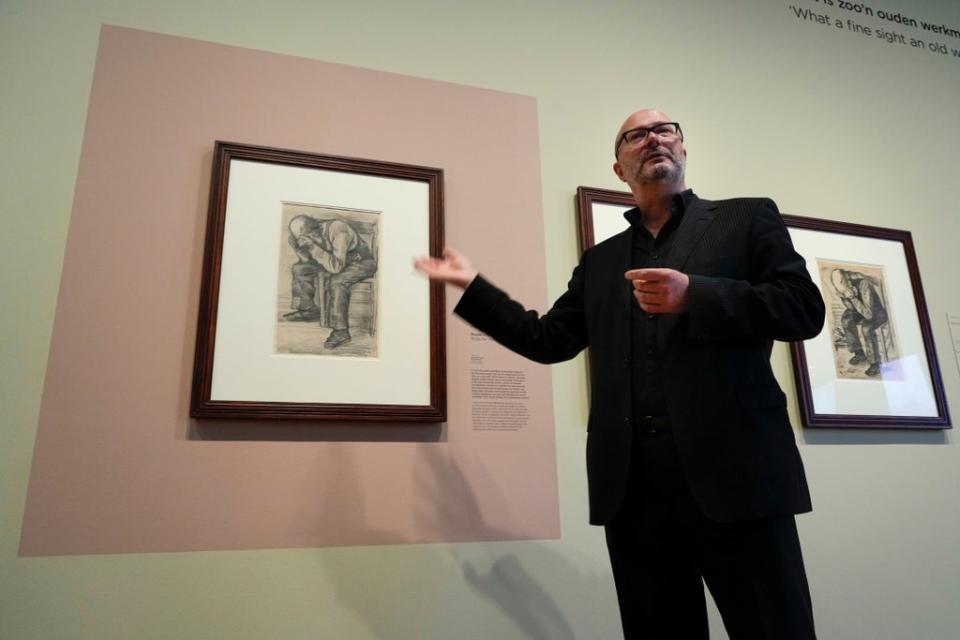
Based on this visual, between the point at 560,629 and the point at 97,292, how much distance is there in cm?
164

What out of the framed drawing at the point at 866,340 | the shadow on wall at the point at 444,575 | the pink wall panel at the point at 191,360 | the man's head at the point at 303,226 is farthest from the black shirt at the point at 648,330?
the framed drawing at the point at 866,340

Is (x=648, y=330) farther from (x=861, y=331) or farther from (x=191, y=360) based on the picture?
(x=861, y=331)

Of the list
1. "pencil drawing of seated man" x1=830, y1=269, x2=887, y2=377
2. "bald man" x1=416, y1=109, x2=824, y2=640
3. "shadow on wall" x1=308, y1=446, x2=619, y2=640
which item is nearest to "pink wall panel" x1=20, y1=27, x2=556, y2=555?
"shadow on wall" x1=308, y1=446, x2=619, y2=640

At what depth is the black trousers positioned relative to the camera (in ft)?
4.07

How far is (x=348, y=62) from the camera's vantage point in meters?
2.29

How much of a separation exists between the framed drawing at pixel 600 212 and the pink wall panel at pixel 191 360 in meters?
0.17

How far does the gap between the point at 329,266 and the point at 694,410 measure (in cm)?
118

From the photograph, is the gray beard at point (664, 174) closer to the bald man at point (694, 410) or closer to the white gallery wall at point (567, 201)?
the bald man at point (694, 410)

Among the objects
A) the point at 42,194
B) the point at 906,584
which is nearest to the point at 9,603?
the point at 42,194

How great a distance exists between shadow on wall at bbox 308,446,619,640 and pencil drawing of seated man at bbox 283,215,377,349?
0.42 m

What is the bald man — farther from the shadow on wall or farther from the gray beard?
the shadow on wall

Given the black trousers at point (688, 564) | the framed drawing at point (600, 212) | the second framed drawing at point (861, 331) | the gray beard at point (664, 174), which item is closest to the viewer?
the black trousers at point (688, 564)

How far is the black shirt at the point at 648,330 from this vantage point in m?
1.43

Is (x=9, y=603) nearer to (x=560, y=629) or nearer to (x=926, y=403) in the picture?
(x=560, y=629)
